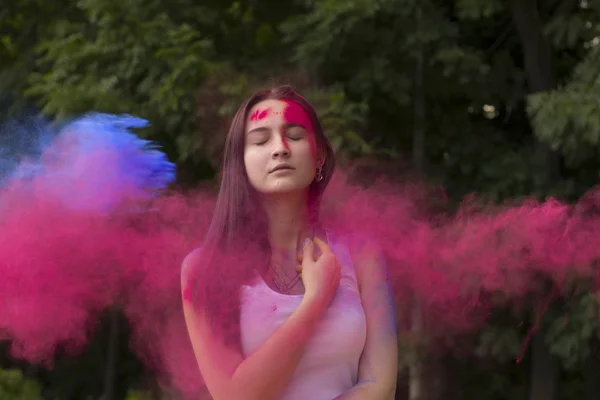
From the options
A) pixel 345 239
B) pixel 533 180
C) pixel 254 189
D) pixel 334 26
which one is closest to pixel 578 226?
pixel 345 239

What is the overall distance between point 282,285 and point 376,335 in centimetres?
22

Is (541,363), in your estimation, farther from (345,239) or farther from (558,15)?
(345,239)

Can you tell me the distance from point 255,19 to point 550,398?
3.40 metres

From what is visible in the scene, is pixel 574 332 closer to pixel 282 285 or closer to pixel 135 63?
pixel 135 63

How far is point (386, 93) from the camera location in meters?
5.39

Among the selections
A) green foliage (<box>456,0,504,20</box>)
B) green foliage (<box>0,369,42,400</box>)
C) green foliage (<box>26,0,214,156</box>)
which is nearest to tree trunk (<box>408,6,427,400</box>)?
green foliage (<box>456,0,504,20</box>)

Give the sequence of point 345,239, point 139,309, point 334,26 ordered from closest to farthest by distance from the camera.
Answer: point 345,239 < point 139,309 < point 334,26

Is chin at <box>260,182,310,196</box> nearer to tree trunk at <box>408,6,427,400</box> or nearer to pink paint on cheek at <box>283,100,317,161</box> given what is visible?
pink paint on cheek at <box>283,100,317,161</box>

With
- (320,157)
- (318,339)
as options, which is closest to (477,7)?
(320,157)

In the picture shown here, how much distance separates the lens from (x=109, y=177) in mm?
2137

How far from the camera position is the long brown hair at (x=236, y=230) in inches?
65.1

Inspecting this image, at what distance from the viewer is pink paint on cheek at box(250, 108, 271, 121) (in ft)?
5.63

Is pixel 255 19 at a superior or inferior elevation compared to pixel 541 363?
superior

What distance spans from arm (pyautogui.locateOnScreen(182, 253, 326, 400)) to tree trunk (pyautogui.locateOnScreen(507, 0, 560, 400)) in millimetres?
4183
